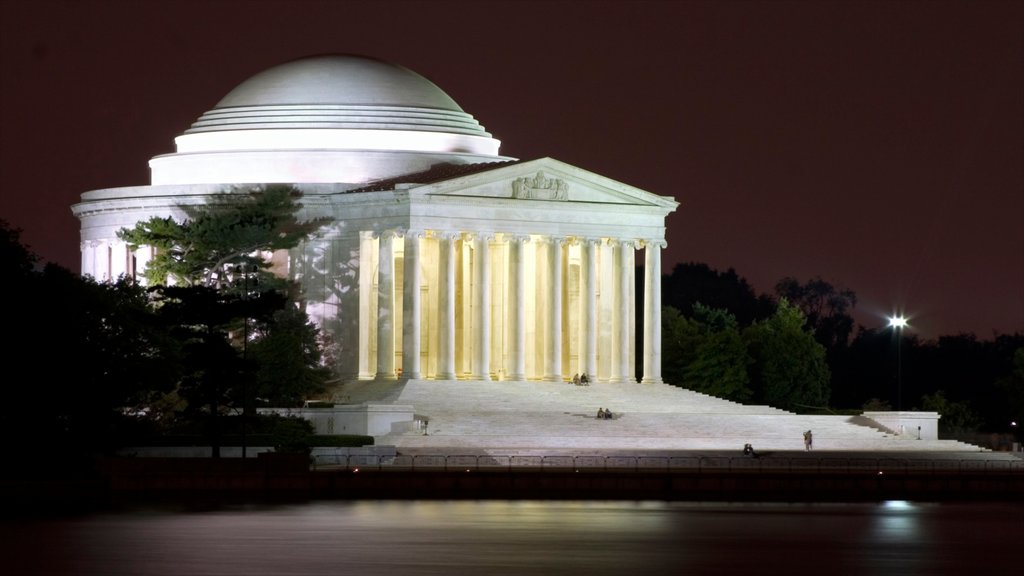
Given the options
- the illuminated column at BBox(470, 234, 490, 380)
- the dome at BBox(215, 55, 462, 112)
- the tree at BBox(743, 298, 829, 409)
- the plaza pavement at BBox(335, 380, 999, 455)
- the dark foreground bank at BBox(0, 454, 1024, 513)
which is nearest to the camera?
the dark foreground bank at BBox(0, 454, 1024, 513)

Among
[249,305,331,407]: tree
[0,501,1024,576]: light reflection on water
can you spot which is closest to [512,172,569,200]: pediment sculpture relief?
[249,305,331,407]: tree

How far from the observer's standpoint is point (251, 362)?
11819 centimetres

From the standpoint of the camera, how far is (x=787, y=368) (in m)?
171

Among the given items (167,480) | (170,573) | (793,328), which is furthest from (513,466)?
(793,328)

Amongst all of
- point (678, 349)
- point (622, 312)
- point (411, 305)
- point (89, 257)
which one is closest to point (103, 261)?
point (89, 257)

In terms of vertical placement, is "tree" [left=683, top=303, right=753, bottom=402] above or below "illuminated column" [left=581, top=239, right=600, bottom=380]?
below

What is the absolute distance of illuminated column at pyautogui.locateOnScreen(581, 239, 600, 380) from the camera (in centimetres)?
15288

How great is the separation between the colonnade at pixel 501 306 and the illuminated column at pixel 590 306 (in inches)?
2.2

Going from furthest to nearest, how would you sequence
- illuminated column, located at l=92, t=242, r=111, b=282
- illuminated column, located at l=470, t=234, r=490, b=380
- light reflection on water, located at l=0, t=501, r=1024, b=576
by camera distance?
illuminated column, located at l=92, t=242, r=111, b=282
illuminated column, located at l=470, t=234, r=490, b=380
light reflection on water, located at l=0, t=501, r=1024, b=576

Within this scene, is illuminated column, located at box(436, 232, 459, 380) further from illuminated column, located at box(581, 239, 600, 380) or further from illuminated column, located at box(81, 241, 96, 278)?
illuminated column, located at box(81, 241, 96, 278)

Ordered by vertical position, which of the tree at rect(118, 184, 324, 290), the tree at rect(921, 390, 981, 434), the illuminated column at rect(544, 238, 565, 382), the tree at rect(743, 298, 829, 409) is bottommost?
the tree at rect(921, 390, 981, 434)

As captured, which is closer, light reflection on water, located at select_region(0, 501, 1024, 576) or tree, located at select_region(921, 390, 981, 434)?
light reflection on water, located at select_region(0, 501, 1024, 576)

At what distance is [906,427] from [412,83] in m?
39.5

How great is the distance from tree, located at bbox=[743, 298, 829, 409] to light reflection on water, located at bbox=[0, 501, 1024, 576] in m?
77.1
